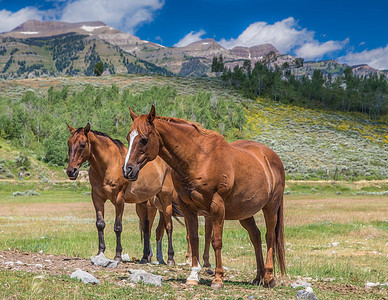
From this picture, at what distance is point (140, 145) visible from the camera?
7293mm

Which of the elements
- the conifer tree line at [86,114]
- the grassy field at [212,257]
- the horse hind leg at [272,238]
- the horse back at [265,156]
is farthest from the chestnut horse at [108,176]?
the conifer tree line at [86,114]

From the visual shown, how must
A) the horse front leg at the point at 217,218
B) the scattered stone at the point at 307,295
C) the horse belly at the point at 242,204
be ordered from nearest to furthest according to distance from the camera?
1. the scattered stone at the point at 307,295
2. the horse front leg at the point at 217,218
3. the horse belly at the point at 242,204

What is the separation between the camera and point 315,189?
54.2 metres

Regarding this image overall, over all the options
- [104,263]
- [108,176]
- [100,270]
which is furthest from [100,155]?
[100,270]

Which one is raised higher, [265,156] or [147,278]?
[265,156]

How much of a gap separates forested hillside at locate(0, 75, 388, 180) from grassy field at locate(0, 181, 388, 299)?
145ft

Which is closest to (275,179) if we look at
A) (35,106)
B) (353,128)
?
(35,106)

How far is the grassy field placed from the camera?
721 centimetres

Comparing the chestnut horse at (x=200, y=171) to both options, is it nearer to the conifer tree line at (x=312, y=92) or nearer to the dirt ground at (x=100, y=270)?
the dirt ground at (x=100, y=270)

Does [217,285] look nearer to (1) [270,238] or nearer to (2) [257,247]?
(2) [257,247]

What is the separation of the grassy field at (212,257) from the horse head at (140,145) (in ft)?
7.08

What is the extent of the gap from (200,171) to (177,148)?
24.9 inches

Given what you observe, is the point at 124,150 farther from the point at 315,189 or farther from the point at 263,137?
the point at 263,137

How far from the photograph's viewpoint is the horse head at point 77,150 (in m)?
10.5
